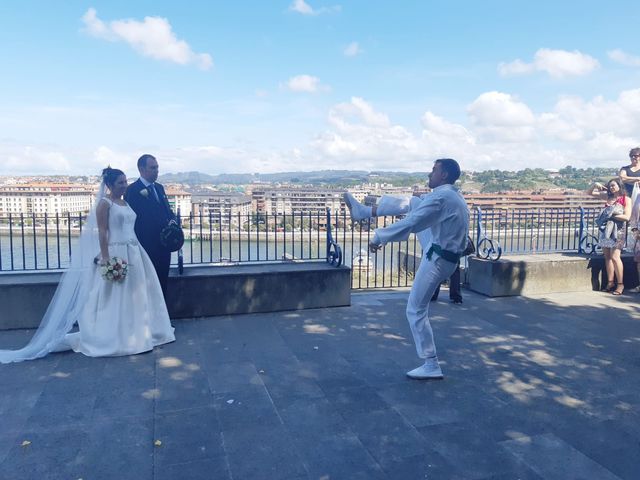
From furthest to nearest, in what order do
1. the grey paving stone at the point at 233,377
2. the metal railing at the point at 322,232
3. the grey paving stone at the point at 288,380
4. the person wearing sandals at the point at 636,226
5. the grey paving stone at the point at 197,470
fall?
the metal railing at the point at 322,232
the person wearing sandals at the point at 636,226
the grey paving stone at the point at 233,377
the grey paving stone at the point at 288,380
the grey paving stone at the point at 197,470

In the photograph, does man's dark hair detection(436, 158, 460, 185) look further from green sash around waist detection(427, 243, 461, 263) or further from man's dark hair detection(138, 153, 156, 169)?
man's dark hair detection(138, 153, 156, 169)

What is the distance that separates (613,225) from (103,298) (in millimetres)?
7710

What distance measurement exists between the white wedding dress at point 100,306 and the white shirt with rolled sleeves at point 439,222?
9.01ft

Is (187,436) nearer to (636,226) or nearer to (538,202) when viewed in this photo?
(636,226)

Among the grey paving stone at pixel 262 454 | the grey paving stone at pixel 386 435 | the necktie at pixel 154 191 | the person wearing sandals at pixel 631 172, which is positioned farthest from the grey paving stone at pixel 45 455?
the person wearing sandals at pixel 631 172

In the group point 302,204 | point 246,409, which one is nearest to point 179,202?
point 302,204

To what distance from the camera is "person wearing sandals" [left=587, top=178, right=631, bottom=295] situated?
8094mm

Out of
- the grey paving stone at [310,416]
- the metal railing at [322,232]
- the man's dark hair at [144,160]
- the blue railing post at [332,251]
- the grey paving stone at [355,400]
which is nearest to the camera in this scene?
the grey paving stone at [310,416]

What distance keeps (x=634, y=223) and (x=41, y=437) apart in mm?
8357

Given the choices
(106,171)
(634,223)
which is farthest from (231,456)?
(634,223)

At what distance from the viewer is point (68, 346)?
17.5 feet

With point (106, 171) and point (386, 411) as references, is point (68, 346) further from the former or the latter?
point (386, 411)

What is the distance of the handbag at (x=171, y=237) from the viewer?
20.0ft

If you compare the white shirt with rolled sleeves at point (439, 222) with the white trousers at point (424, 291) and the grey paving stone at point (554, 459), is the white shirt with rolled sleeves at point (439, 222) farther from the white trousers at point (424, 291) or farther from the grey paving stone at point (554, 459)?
the grey paving stone at point (554, 459)
